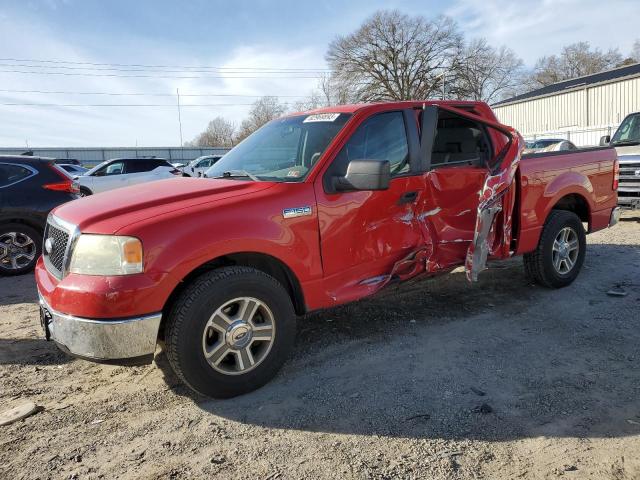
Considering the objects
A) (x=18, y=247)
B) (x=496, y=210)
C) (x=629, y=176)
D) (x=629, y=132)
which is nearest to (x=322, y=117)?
(x=496, y=210)

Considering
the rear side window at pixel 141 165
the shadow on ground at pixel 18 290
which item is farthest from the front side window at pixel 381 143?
the rear side window at pixel 141 165

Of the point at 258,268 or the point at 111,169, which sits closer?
the point at 258,268

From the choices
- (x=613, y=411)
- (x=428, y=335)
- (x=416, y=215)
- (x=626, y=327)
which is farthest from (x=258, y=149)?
(x=626, y=327)

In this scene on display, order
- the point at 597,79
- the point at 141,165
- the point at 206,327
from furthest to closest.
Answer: the point at 597,79 < the point at 141,165 < the point at 206,327

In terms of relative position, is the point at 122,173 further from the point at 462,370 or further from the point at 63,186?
the point at 462,370

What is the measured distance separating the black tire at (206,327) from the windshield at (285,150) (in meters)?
0.85

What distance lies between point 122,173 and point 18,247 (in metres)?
8.59

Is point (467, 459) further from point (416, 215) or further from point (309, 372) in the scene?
point (416, 215)

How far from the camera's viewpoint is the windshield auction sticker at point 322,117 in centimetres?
399

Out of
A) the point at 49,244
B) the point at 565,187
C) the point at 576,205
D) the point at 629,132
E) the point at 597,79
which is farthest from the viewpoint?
the point at 597,79

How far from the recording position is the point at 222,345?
10.2 ft

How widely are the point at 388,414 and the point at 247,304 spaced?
3.66 ft

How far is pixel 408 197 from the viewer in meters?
3.96

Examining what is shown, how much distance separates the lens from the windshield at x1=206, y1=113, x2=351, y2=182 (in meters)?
3.69
